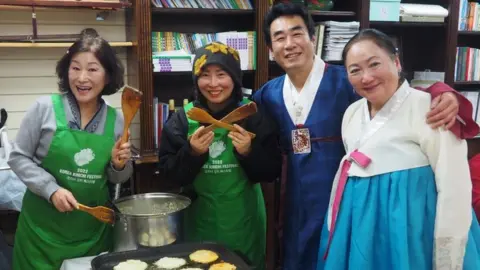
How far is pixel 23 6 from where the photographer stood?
253cm

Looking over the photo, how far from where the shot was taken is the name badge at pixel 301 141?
1583mm

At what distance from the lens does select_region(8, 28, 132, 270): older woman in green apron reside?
153 cm

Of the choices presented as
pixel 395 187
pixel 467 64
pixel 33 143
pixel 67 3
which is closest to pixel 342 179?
pixel 395 187

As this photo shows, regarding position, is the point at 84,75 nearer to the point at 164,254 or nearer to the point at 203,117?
the point at 203,117

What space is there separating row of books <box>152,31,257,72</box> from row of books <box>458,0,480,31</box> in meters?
1.66

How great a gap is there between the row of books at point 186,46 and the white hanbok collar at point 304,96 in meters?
1.24

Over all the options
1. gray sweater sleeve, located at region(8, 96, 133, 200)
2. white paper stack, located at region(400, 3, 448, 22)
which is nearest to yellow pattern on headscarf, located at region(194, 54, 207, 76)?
→ gray sweater sleeve, located at region(8, 96, 133, 200)

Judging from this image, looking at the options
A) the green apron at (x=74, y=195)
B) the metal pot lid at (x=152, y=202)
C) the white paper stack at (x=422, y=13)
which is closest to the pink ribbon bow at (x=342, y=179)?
the metal pot lid at (x=152, y=202)

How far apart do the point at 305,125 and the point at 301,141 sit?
0.06 metres

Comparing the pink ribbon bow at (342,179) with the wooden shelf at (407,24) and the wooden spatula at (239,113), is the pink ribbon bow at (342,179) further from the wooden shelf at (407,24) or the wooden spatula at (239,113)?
the wooden shelf at (407,24)

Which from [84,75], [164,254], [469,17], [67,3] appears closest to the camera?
[164,254]

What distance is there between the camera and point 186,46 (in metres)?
2.88

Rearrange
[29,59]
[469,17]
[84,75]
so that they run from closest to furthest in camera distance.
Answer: [84,75]
[29,59]
[469,17]

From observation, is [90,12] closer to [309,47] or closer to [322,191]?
[309,47]
